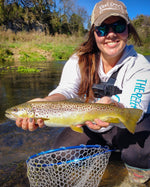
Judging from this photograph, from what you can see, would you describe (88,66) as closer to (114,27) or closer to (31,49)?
(114,27)

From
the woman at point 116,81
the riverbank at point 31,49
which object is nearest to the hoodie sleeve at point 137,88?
the woman at point 116,81

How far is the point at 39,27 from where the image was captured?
123ft

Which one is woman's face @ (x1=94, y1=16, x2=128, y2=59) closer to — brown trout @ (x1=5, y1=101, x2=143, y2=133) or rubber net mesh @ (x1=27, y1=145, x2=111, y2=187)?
brown trout @ (x1=5, y1=101, x2=143, y2=133)

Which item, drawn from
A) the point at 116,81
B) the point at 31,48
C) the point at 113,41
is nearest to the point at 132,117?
the point at 116,81

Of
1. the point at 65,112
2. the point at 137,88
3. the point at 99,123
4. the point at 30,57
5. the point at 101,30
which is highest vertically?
the point at 30,57

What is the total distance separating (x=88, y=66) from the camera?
9.14 ft

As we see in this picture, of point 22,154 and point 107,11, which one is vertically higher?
point 107,11

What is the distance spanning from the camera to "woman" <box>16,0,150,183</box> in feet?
7.18

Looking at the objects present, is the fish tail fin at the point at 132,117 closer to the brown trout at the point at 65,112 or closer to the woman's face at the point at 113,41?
the brown trout at the point at 65,112

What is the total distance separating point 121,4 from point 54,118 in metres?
1.85

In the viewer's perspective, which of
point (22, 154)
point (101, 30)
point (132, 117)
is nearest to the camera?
point (132, 117)

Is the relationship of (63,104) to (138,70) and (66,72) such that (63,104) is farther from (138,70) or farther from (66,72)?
(138,70)

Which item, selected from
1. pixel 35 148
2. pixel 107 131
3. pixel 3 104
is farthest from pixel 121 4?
pixel 3 104

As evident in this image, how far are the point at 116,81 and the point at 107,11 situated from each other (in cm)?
98
